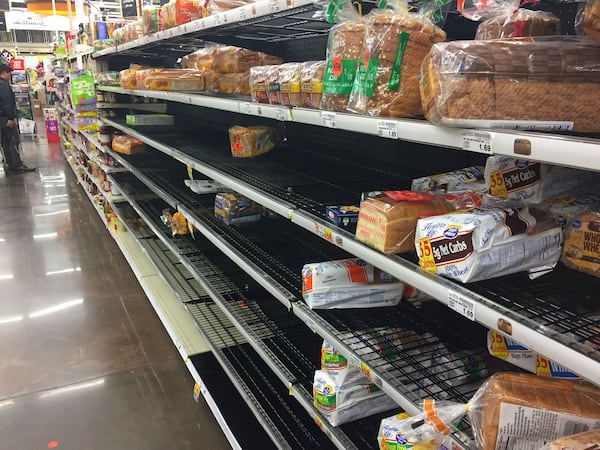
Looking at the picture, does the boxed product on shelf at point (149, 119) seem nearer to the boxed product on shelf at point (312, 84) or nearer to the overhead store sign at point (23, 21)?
the boxed product on shelf at point (312, 84)

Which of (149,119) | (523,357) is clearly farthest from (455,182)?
(149,119)

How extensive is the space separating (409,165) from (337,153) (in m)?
0.56

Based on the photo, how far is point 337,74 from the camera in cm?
151

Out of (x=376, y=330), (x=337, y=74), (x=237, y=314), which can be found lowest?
(x=237, y=314)

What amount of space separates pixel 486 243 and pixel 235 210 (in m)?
1.83

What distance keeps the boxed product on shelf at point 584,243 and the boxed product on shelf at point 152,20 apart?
2.73 meters

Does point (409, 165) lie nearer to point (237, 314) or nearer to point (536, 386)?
point (237, 314)

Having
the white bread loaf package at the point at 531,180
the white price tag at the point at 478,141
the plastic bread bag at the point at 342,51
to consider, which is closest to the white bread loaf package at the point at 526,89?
the white price tag at the point at 478,141

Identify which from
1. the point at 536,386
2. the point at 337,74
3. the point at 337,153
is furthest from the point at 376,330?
the point at 337,153

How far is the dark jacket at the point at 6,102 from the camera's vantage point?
27.8 ft

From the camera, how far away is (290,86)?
1.86 m

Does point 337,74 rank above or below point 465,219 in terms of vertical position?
above

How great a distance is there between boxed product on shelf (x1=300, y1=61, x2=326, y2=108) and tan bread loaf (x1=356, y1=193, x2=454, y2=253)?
1.72 ft

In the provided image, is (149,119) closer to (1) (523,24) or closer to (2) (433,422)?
(1) (523,24)
